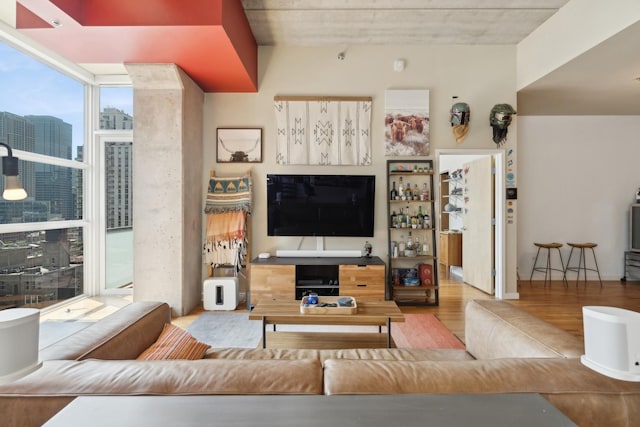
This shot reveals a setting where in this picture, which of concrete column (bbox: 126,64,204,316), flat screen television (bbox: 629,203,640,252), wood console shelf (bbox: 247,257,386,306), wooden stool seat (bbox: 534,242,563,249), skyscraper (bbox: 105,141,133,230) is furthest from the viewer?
flat screen television (bbox: 629,203,640,252)

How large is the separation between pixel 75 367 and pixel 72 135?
4277 millimetres

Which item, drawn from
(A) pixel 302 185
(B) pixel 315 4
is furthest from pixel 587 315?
(B) pixel 315 4

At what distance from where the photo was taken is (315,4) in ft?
10.9

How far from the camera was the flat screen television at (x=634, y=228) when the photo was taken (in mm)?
5047

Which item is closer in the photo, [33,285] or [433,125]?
[33,285]

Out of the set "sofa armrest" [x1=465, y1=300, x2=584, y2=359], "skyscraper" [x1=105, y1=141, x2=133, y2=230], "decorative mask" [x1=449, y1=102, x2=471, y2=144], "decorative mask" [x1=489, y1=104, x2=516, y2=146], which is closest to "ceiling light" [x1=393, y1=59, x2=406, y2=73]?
"decorative mask" [x1=449, y1=102, x2=471, y2=144]

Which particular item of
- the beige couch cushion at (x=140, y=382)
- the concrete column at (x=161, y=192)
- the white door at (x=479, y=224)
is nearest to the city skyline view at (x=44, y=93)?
the concrete column at (x=161, y=192)

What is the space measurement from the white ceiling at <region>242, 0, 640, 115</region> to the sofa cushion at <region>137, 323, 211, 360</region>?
3.24m

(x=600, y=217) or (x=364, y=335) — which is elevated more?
(x=600, y=217)

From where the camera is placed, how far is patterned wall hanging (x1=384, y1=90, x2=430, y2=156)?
4137 millimetres

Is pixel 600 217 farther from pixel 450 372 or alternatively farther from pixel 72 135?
pixel 72 135

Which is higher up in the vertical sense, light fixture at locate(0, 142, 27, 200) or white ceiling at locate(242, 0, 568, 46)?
white ceiling at locate(242, 0, 568, 46)

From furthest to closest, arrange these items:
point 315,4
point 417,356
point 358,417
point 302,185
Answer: point 302,185 < point 315,4 < point 417,356 < point 358,417

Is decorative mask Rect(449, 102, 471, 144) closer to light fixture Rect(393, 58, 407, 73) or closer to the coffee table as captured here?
light fixture Rect(393, 58, 407, 73)
